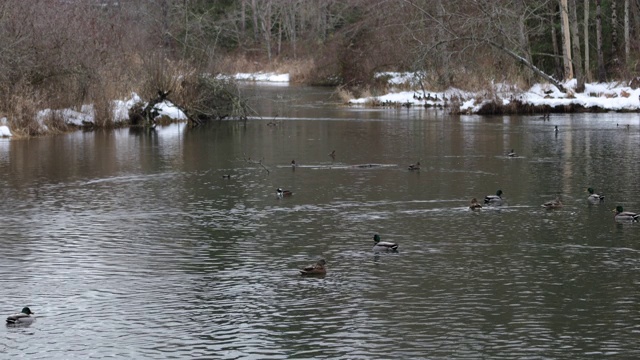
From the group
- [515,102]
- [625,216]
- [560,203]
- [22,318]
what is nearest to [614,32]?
[515,102]

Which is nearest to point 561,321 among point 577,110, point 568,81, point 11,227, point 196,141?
point 11,227

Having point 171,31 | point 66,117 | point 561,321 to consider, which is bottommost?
point 561,321

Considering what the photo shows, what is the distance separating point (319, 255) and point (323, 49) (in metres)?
62.1

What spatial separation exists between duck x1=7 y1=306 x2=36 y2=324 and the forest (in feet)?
82.5

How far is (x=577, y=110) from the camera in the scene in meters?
46.8

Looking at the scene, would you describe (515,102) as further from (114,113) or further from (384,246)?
(384,246)

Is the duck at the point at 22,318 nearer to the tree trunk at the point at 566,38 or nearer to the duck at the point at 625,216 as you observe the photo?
the duck at the point at 625,216

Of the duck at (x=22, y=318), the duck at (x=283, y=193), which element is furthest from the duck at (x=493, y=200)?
the duck at (x=22, y=318)

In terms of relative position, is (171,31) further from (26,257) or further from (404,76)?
(26,257)

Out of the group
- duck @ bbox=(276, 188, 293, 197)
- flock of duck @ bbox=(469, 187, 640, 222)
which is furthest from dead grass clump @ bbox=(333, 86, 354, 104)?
flock of duck @ bbox=(469, 187, 640, 222)

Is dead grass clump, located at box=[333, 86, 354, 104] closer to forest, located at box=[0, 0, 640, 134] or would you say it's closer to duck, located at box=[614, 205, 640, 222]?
forest, located at box=[0, 0, 640, 134]

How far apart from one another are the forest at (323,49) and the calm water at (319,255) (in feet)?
28.0

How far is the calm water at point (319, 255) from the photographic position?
11.4 metres

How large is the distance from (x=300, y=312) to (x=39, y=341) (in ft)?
10.6
